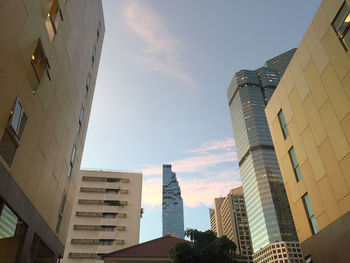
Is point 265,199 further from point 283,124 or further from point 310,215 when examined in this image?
point 310,215

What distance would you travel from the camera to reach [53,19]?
1402 cm

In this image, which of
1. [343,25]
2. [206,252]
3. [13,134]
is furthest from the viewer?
[206,252]

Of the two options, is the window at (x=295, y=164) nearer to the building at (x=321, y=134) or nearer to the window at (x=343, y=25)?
the building at (x=321, y=134)

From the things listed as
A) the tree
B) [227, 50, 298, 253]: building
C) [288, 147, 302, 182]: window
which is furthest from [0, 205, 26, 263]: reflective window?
[227, 50, 298, 253]: building

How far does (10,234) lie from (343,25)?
56.7ft

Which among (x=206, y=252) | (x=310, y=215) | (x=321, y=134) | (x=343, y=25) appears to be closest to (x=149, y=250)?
(x=206, y=252)

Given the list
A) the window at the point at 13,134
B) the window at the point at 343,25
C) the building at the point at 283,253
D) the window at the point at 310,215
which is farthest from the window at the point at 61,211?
the building at the point at 283,253

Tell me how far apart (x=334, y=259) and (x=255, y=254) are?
609 feet

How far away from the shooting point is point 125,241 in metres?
64.5

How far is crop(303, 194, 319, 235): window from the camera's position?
1758 cm

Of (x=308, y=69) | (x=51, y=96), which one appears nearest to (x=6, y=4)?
(x=51, y=96)

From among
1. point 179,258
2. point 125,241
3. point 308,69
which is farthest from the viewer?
point 125,241

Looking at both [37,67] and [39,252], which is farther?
[39,252]

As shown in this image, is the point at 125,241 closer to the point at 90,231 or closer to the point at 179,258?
the point at 90,231
